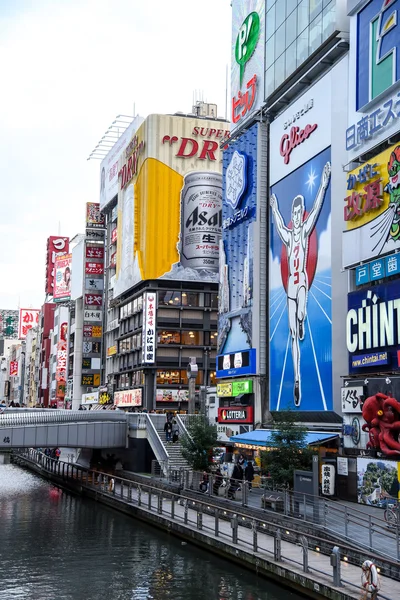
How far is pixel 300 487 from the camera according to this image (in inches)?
1296

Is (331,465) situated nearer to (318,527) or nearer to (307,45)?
(318,527)

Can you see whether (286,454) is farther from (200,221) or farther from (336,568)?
(200,221)

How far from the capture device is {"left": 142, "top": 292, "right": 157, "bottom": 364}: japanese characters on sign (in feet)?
286

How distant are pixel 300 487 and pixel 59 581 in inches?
432

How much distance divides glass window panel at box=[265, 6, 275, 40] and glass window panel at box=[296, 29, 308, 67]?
5.44 metres

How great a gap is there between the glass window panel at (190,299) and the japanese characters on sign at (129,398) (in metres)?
11.4

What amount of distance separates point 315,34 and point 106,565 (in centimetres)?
3662

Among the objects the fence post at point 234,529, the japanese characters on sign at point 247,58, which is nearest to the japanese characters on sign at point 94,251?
the japanese characters on sign at point 247,58

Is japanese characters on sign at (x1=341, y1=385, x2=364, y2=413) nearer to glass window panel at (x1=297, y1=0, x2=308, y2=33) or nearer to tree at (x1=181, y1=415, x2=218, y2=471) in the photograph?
tree at (x1=181, y1=415, x2=218, y2=471)

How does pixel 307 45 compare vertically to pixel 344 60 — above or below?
above

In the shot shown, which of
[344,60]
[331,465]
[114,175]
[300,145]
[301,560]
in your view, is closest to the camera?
[301,560]

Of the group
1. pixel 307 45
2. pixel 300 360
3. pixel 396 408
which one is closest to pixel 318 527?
pixel 396 408

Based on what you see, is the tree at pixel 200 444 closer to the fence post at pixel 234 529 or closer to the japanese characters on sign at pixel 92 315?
the fence post at pixel 234 529

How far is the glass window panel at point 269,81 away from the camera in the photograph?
58125 millimetres
